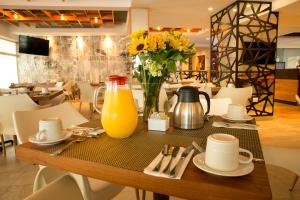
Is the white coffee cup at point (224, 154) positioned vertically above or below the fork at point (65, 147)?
above

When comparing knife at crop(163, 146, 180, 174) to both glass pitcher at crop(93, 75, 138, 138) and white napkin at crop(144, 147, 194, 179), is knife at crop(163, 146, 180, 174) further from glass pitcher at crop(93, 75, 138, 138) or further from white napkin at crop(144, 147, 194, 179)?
glass pitcher at crop(93, 75, 138, 138)

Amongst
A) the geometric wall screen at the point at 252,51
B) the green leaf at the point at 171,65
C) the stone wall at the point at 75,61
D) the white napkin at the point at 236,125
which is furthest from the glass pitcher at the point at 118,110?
the stone wall at the point at 75,61

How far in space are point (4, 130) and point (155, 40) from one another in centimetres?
229

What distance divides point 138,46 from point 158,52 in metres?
0.10

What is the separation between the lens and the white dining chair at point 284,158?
4.77ft

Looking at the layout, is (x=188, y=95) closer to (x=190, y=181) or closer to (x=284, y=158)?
(x=190, y=181)

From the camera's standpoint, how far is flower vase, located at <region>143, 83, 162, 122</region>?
1.16 metres

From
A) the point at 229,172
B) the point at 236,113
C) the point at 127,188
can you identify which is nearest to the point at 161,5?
the point at 127,188

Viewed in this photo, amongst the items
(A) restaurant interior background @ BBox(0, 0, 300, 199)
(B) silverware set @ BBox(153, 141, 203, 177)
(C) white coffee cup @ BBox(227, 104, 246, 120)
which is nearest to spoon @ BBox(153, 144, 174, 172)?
(B) silverware set @ BBox(153, 141, 203, 177)

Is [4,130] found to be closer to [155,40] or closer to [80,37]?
[155,40]

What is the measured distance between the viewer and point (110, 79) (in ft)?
3.26

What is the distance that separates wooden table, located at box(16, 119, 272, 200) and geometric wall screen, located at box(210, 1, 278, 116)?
446 cm

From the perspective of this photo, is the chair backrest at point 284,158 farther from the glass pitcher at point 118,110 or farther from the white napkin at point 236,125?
the glass pitcher at point 118,110

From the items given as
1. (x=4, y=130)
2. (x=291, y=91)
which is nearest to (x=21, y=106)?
(x=4, y=130)
